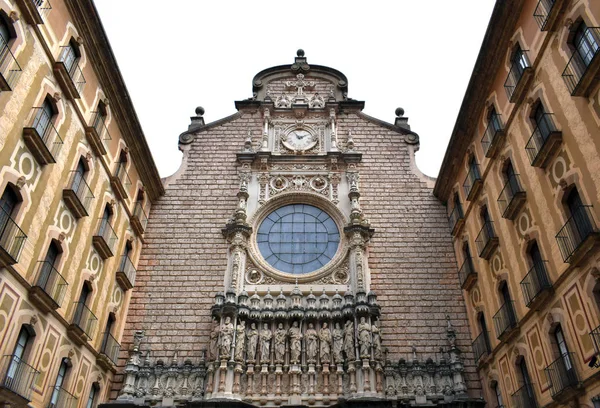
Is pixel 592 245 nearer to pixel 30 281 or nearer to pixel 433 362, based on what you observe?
pixel 433 362

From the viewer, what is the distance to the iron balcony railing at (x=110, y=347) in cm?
1602

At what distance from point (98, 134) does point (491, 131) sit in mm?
12848

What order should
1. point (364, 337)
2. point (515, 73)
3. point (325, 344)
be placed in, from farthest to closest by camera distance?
point (325, 344), point (364, 337), point (515, 73)

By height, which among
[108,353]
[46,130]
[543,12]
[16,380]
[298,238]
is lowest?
[16,380]

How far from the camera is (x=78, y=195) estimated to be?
14.8m

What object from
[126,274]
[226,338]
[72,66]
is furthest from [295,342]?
[72,66]

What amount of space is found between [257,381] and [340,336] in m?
3.13

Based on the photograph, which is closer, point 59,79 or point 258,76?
point 59,79

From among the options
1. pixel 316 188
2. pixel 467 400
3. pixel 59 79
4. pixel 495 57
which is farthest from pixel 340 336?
pixel 59 79

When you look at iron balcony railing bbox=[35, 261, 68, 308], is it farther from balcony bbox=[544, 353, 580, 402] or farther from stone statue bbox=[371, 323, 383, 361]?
balcony bbox=[544, 353, 580, 402]

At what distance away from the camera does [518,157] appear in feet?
46.4

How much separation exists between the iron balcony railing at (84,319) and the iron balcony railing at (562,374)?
12383 millimetres

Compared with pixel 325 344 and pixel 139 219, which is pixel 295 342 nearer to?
pixel 325 344

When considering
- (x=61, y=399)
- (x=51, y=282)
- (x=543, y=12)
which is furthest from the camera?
(x=61, y=399)
